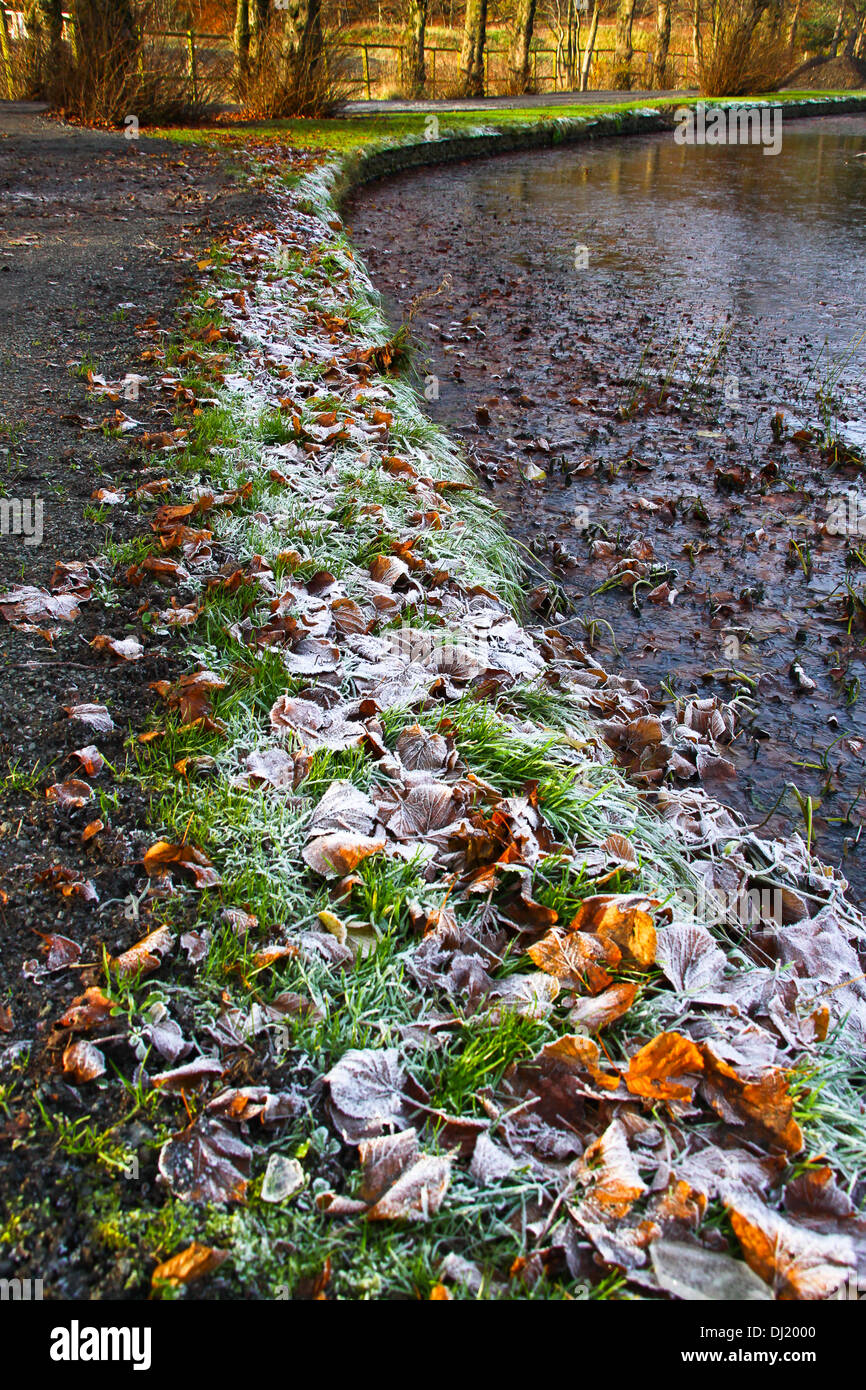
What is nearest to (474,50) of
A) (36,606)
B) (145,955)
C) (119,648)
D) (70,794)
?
(36,606)

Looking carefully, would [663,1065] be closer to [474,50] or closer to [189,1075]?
[189,1075]

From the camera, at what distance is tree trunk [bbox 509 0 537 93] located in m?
25.0

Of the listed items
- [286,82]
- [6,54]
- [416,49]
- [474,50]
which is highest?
[474,50]

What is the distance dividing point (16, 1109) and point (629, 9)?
3761cm

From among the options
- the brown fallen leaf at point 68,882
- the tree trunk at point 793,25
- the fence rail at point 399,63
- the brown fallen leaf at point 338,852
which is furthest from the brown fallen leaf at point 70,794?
the tree trunk at point 793,25

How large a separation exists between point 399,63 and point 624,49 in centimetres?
1192

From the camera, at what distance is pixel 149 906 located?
1.71m

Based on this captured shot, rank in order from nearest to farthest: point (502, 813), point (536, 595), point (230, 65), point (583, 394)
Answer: point (502, 813)
point (536, 595)
point (583, 394)
point (230, 65)

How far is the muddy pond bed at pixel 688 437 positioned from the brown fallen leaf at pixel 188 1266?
1.68 meters

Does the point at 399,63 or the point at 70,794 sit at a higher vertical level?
the point at 399,63

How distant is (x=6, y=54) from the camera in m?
14.6

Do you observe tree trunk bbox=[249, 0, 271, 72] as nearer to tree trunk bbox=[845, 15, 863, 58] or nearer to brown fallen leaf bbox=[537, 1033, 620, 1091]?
brown fallen leaf bbox=[537, 1033, 620, 1091]

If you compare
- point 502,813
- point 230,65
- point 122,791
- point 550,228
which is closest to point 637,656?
point 502,813

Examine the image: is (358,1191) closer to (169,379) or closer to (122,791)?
(122,791)
